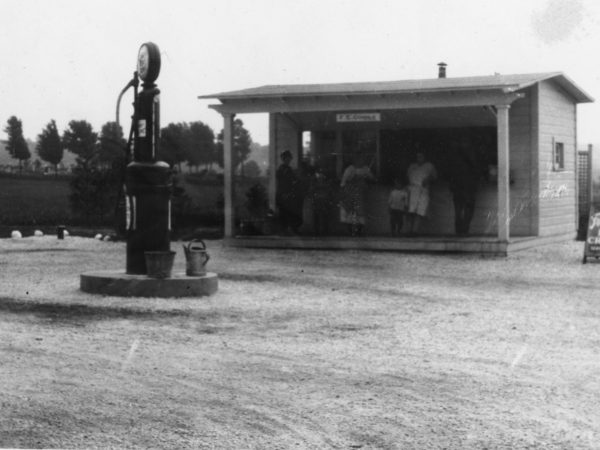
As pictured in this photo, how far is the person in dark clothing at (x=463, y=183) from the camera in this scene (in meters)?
17.9

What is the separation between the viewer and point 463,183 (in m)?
17.8

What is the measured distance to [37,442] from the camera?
446cm

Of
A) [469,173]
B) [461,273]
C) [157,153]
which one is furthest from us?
[469,173]

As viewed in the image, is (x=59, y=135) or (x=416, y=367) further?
(x=59, y=135)

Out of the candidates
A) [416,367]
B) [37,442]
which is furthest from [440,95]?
[37,442]

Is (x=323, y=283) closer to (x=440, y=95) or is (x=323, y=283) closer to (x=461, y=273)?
(x=461, y=273)

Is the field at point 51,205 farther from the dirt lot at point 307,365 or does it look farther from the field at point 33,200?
the dirt lot at point 307,365

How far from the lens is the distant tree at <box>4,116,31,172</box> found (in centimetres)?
4075

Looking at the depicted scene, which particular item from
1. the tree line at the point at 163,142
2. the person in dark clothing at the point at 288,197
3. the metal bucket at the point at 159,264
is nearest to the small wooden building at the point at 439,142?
the person in dark clothing at the point at 288,197

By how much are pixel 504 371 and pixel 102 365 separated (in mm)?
2560

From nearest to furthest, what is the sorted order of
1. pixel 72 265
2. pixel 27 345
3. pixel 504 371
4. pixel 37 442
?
pixel 37 442
pixel 504 371
pixel 27 345
pixel 72 265

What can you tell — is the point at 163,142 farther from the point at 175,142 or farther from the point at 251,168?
the point at 251,168

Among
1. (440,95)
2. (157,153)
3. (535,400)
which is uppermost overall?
(440,95)

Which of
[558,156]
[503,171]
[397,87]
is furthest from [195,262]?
[558,156]
